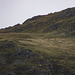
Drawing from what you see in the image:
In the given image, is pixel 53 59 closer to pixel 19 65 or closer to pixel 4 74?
pixel 19 65

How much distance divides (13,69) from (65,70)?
1333 centimetres

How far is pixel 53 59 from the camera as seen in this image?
47438 mm

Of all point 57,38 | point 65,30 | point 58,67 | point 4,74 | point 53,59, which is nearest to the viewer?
point 4,74

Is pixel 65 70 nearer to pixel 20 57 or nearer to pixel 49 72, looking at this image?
pixel 49 72

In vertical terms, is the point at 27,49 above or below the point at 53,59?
above

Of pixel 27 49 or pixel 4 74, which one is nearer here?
pixel 4 74

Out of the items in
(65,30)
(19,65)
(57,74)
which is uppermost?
→ (65,30)

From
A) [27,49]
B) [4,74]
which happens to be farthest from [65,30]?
[4,74]

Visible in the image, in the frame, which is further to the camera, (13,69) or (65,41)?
(65,41)

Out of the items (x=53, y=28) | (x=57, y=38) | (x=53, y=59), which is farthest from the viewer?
(x=53, y=28)

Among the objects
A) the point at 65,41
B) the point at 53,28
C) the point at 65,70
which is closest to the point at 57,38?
the point at 65,41

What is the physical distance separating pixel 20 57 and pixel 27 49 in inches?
157

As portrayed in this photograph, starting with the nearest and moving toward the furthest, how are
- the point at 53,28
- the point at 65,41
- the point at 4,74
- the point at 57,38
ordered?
the point at 4,74 → the point at 65,41 → the point at 57,38 → the point at 53,28

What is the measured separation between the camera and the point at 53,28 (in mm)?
88062
